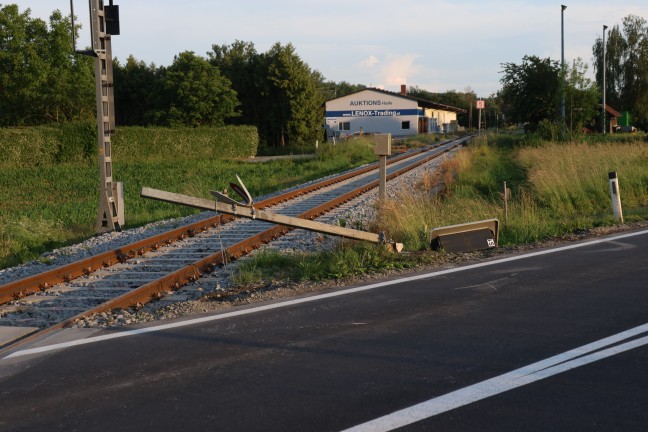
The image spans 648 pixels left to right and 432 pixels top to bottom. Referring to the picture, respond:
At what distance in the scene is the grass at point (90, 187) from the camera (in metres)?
14.5

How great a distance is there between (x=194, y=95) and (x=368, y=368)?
5598 centimetres

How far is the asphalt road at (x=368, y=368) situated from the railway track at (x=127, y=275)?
1.52 m

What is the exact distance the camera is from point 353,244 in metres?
10.0

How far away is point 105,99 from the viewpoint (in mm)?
15250

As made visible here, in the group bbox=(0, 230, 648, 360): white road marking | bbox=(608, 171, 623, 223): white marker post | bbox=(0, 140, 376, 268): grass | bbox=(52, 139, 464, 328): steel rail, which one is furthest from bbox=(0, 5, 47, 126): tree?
bbox=(0, 230, 648, 360): white road marking

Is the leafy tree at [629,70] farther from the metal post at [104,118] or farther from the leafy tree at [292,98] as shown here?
the metal post at [104,118]

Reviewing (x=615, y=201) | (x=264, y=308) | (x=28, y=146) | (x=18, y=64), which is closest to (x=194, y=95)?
(x=18, y=64)

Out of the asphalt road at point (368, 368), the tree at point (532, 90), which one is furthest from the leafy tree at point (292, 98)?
the asphalt road at point (368, 368)

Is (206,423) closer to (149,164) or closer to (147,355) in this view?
(147,355)

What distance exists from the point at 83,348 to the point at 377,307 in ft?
9.25

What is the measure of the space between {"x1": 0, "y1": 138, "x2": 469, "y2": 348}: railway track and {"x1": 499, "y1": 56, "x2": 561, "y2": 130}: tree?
85.2 feet

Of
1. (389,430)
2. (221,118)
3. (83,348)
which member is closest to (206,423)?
(389,430)

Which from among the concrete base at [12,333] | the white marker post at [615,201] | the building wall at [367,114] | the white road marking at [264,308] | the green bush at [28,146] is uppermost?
the building wall at [367,114]

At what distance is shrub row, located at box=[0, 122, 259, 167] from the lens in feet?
121
